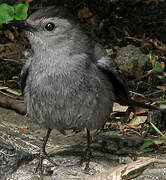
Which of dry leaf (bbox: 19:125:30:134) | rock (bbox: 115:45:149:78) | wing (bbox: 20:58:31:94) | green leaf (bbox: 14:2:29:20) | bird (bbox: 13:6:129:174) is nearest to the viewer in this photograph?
bird (bbox: 13:6:129:174)

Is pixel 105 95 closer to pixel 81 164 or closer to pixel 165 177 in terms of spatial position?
pixel 81 164

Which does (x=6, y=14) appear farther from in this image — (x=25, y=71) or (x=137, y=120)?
(x=137, y=120)

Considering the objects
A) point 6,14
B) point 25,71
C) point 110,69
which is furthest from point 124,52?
point 25,71

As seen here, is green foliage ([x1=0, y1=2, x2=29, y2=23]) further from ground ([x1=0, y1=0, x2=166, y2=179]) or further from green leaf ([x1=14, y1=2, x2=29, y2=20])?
ground ([x1=0, y1=0, x2=166, y2=179])

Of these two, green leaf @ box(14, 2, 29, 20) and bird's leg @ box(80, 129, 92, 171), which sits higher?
green leaf @ box(14, 2, 29, 20)

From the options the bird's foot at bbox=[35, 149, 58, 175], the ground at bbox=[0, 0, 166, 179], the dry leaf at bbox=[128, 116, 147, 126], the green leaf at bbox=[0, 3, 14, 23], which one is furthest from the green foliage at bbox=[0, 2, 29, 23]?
the bird's foot at bbox=[35, 149, 58, 175]

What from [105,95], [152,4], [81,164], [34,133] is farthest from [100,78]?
[152,4]
